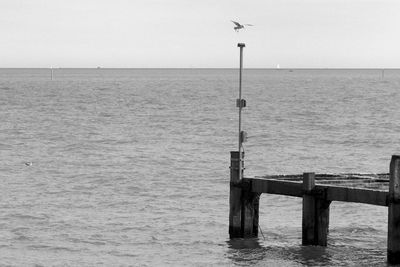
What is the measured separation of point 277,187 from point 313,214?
1.31 meters

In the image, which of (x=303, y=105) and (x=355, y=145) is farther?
(x=303, y=105)

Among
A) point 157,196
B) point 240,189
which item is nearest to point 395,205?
point 240,189

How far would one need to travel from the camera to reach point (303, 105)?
383ft

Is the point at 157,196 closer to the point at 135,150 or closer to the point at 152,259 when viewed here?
the point at 152,259

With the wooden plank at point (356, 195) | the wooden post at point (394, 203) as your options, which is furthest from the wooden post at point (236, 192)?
the wooden post at point (394, 203)

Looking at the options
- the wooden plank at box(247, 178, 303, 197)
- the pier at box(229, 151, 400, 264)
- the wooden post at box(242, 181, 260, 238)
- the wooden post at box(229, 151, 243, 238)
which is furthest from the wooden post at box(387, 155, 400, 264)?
the wooden post at box(229, 151, 243, 238)

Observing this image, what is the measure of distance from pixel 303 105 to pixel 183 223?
82939mm

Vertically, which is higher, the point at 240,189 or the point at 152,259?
the point at 240,189

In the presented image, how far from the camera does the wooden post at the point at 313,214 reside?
27641mm

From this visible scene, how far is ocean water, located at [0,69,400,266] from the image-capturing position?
97.5ft

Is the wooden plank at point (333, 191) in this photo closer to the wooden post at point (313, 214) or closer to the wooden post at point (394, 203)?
the wooden post at point (313, 214)

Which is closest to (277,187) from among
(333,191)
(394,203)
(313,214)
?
(313,214)

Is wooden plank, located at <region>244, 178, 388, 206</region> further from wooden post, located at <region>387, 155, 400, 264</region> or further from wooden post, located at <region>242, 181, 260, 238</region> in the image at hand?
wooden post, located at <region>387, 155, 400, 264</region>

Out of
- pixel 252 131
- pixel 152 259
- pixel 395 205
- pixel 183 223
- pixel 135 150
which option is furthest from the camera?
pixel 252 131
